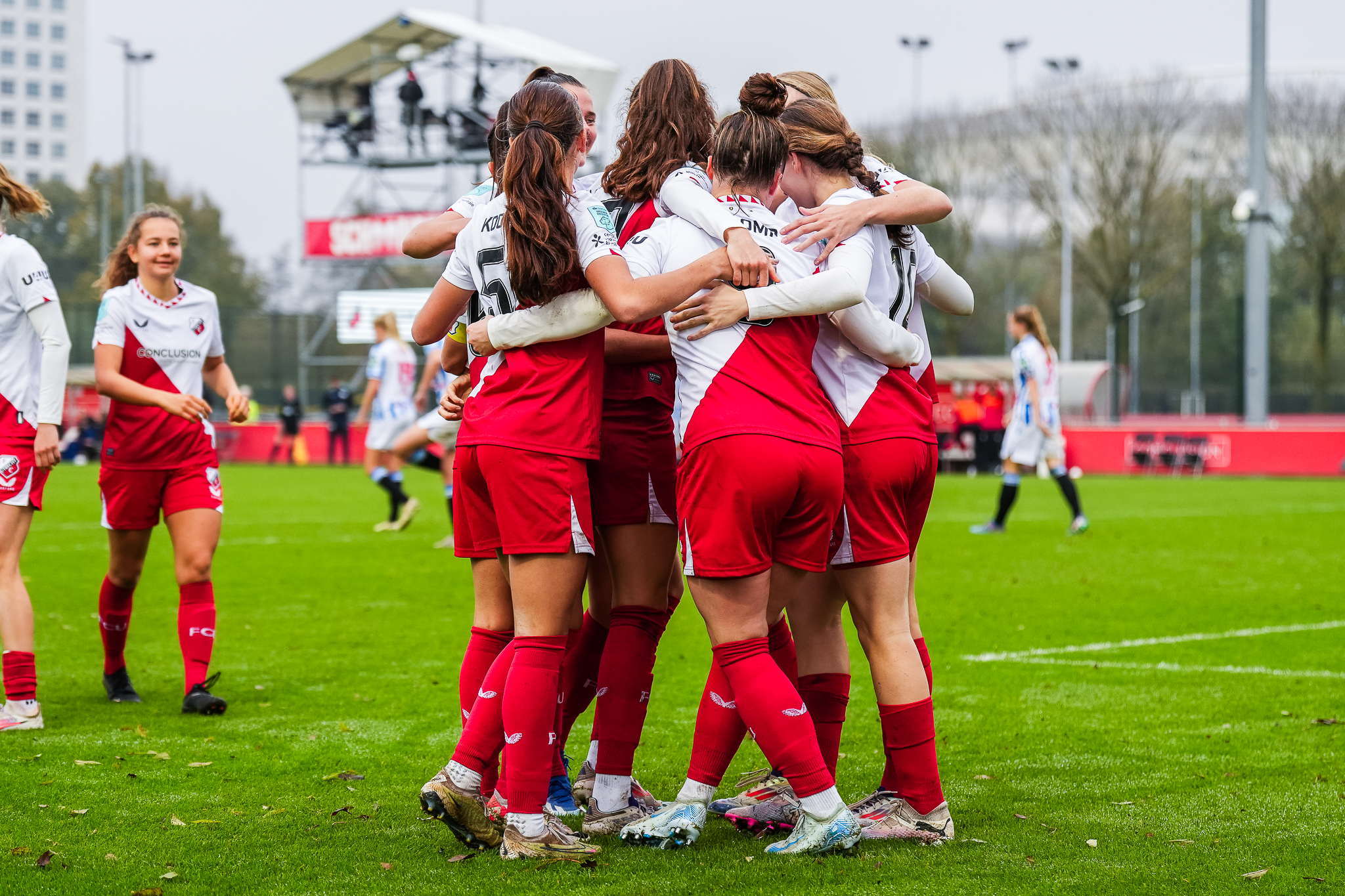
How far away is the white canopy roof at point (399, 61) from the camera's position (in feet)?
125

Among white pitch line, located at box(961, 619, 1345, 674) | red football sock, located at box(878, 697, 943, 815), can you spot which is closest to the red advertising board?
white pitch line, located at box(961, 619, 1345, 674)

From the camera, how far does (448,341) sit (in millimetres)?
3945

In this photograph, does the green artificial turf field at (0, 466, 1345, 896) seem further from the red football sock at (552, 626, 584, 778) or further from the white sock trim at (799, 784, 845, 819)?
the red football sock at (552, 626, 584, 778)

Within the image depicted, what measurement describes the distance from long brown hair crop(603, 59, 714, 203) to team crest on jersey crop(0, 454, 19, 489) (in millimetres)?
2921

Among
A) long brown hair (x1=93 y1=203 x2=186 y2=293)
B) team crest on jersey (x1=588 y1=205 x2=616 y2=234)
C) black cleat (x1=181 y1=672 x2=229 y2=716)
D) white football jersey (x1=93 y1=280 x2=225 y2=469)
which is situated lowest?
black cleat (x1=181 y1=672 x2=229 y2=716)

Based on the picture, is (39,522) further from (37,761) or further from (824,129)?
(824,129)

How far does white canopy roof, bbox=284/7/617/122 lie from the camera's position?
3816 centimetres

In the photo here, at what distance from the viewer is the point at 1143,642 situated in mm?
7156

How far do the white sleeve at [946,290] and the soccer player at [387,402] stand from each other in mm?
9743

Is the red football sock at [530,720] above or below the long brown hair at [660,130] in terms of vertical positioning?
below

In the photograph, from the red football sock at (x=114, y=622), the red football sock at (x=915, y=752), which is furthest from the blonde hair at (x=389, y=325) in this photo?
the red football sock at (x=915, y=752)

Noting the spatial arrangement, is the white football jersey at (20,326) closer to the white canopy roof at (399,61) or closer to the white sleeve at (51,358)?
the white sleeve at (51,358)

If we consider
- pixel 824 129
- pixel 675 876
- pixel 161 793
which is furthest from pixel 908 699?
pixel 161 793

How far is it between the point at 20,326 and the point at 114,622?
1.34 m
